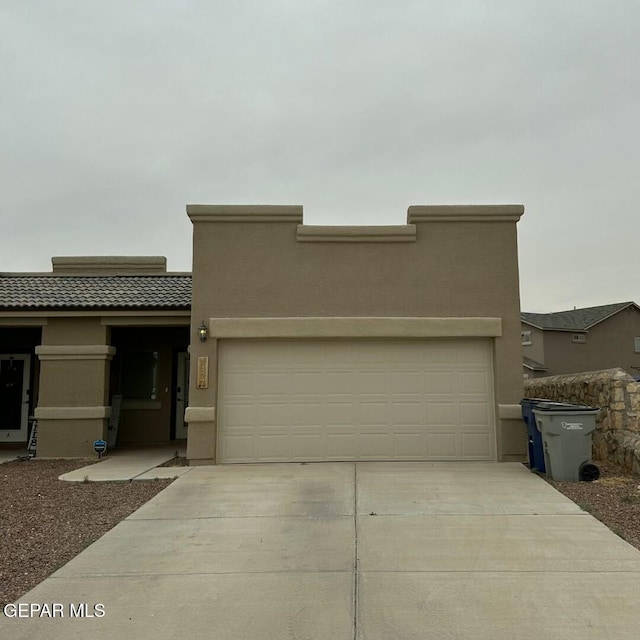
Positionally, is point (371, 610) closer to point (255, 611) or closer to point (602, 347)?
point (255, 611)

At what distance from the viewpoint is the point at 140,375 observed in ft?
49.2

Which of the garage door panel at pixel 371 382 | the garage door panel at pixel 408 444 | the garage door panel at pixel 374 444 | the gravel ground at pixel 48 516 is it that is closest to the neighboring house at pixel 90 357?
the gravel ground at pixel 48 516

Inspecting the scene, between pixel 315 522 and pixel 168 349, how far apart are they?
8963mm

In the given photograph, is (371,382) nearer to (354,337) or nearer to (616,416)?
(354,337)

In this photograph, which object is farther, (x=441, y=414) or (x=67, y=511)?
(x=441, y=414)

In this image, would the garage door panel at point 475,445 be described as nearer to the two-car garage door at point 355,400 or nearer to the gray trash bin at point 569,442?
the two-car garage door at point 355,400

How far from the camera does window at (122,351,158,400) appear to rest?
14938mm

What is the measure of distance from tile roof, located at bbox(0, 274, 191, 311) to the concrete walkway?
3.18 metres

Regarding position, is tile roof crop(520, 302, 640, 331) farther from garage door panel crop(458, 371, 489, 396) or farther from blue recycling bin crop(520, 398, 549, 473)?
blue recycling bin crop(520, 398, 549, 473)

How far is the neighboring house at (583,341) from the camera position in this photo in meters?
36.9

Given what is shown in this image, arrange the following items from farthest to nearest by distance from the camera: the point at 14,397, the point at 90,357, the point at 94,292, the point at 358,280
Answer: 1. the point at 14,397
2. the point at 94,292
3. the point at 90,357
4. the point at 358,280
